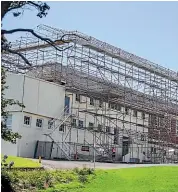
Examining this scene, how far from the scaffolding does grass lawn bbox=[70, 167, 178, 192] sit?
39.4 feet

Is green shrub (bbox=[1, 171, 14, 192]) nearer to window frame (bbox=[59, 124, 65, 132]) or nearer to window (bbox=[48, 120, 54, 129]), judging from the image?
window (bbox=[48, 120, 54, 129])

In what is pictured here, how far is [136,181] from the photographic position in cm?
1379

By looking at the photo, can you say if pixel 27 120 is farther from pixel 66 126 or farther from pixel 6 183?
pixel 6 183

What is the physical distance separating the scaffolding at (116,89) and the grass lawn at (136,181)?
473 inches

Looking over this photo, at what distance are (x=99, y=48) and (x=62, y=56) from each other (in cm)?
261

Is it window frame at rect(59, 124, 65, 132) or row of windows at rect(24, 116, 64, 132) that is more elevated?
row of windows at rect(24, 116, 64, 132)

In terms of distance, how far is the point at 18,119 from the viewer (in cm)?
2755

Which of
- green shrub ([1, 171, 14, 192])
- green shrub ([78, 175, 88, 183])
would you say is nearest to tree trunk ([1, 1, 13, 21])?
green shrub ([1, 171, 14, 192])

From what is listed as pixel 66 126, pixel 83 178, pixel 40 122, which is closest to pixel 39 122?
pixel 40 122

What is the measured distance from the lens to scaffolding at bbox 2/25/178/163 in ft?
100

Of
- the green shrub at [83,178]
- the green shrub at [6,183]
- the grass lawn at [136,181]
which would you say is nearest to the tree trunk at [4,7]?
the green shrub at [6,183]

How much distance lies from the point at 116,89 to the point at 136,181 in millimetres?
18787

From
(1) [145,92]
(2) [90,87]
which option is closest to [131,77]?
(1) [145,92]

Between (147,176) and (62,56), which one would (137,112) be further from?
(147,176)
